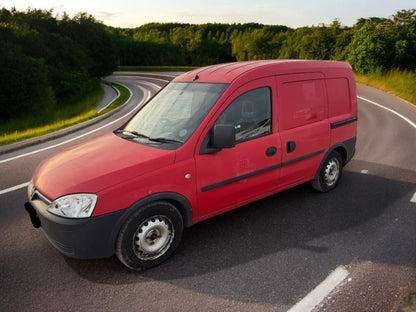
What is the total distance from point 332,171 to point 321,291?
108 inches

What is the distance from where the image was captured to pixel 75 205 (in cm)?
319

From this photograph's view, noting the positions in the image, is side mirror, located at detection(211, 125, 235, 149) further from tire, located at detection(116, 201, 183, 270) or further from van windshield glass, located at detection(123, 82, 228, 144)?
→ tire, located at detection(116, 201, 183, 270)

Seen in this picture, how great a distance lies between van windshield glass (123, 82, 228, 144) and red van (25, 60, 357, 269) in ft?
0.06

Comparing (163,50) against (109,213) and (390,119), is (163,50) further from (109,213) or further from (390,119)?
(109,213)

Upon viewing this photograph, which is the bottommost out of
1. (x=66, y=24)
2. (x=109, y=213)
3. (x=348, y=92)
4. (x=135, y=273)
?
(x=135, y=273)

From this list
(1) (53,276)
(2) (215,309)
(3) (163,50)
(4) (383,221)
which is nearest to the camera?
(2) (215,309)

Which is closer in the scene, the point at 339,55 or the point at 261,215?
the point at 261,215

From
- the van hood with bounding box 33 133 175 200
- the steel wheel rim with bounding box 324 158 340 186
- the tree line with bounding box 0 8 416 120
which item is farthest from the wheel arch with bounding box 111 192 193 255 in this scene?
the tree line with bounding box 0 8 416 120

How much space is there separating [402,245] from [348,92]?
2616 mm

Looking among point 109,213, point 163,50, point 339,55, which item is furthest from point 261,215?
point 163,50

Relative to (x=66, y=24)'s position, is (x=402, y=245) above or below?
below

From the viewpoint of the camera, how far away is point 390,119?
12039mm

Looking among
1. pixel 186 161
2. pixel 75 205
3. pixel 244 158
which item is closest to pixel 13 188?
pixel 75 205

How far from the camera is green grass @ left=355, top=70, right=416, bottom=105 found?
57.4ft
